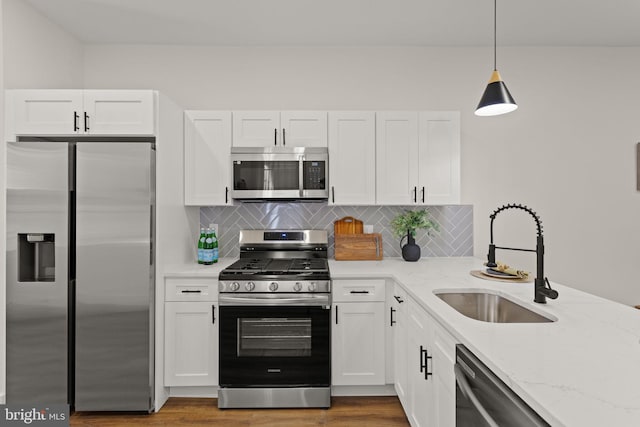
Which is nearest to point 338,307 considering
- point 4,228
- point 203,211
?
point 203,211

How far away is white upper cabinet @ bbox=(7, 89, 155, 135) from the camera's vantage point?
8.17ft

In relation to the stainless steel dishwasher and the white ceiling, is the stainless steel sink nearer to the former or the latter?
the stainless steel dishwasher

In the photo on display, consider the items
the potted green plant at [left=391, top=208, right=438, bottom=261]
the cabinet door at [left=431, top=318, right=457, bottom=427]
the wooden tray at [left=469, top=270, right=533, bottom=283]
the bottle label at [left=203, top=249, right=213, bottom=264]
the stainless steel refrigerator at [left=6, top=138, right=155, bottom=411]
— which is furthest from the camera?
the potted green plant at [left=391, top=208, right=438, bottom=261]

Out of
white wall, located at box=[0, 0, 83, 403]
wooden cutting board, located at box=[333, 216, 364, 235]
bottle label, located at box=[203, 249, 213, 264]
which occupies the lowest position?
bottle label, located at box=[203, 249, 213, 264]

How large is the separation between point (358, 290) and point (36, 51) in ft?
9.78

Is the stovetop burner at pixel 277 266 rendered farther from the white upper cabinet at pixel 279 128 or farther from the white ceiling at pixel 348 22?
the white ceiling at pixel 348 22

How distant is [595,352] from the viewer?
1139mm

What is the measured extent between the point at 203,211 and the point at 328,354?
5.49 feet

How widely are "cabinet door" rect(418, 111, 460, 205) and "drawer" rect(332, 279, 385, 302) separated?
2.76 feet

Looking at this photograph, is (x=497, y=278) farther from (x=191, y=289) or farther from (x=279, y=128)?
(x=191, y=289)

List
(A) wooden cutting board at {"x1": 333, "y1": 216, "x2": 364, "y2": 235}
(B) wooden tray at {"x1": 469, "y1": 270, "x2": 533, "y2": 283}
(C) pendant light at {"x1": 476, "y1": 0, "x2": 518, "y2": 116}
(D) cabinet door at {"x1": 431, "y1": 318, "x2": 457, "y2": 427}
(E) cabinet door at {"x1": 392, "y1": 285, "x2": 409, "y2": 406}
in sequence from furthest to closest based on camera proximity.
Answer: (A) wooden cutting board at {"x1": 333, "y1": 216, "x2": 364, "y2": 235}
(E) cabinet door at {"x1": 392, "y1": 285, "x2": 409, "y2": 406}
(B) wooden tray at {"x1": 469, "y1": 270, "x2": 533, "y2": 283}
(C) pendant light at {"x1": 476, "y1": 0, "x2": 518, "y2": 116}
(D) cabinet door at {"x1": 431, "y1": 318, "x2": 457, "y2": 427}

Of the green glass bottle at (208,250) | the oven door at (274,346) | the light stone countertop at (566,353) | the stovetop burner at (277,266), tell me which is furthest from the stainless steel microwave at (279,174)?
the light stone countertop at (566,353)

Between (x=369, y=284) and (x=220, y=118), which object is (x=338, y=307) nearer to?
(x=369, y=284)

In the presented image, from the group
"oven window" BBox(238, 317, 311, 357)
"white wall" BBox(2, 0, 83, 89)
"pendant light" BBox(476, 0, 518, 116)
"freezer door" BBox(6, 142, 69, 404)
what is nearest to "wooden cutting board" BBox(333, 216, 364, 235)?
"oven window" BBox(238, 317, 311, 357)
